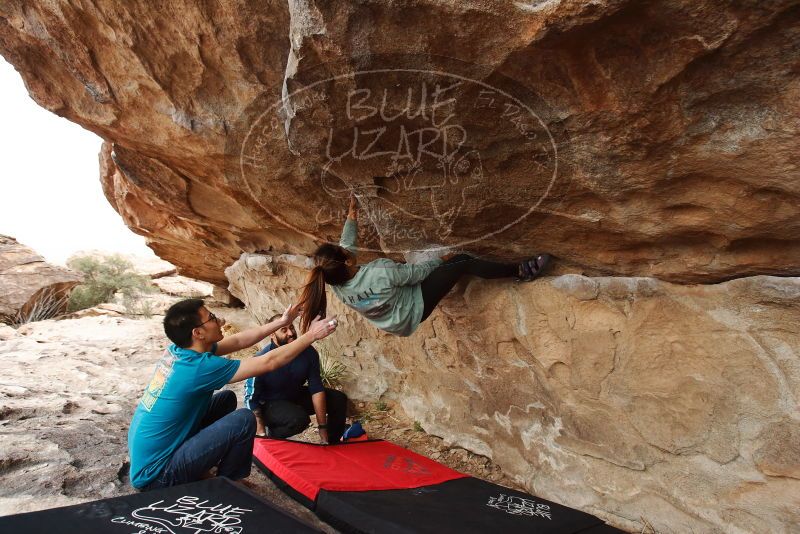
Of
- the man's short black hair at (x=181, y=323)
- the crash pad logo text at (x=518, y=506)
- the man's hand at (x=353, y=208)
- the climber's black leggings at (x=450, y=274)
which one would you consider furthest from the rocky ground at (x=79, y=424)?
the man's hand at (x=353, y=208)

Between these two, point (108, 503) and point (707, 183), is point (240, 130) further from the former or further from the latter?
point (707, 183)

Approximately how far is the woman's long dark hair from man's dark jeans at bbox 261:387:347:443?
0.80m

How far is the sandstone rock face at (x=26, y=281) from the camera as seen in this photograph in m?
9.12

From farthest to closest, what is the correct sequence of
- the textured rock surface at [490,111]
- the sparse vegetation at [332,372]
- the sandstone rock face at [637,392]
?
the sparse vegetation at [332,372] → the sandstone rock face at [637,392] → the textured rock surface at [490,111]

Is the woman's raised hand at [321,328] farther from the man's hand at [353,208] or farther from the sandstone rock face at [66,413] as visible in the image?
the sandstone rock face at [66,413]

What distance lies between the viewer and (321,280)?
114 inches

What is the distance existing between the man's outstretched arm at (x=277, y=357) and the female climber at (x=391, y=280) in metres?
0.35

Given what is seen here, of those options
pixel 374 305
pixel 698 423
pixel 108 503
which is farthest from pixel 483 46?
pixel 108 503

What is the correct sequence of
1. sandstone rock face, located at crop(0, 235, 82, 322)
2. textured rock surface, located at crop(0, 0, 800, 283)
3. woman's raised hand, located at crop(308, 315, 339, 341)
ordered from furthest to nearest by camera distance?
1. sandstone rock face, located at crop(0, 235, 82, 322)
2. woman's raised hand, located at crop(308, 315, 339, 341)
3. textured rock surface, located at crop(0, 0, 800, 283)

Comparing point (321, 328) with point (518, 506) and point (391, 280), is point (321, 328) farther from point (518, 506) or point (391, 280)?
point (518, 506)

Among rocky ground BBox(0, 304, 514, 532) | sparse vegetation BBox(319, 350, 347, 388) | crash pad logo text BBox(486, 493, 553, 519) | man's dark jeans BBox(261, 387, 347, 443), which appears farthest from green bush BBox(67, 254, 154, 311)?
crash pad logo text BBox(486, 493, 553, 519)

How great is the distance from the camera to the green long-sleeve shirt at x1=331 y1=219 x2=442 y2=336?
2.92 metres

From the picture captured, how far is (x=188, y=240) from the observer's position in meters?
5.98

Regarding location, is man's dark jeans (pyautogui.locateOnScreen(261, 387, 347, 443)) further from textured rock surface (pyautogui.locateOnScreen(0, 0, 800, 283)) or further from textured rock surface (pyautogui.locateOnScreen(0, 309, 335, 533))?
textured rock surface (pyautogui.locateOnScreen(0, 0, 800, 283))
